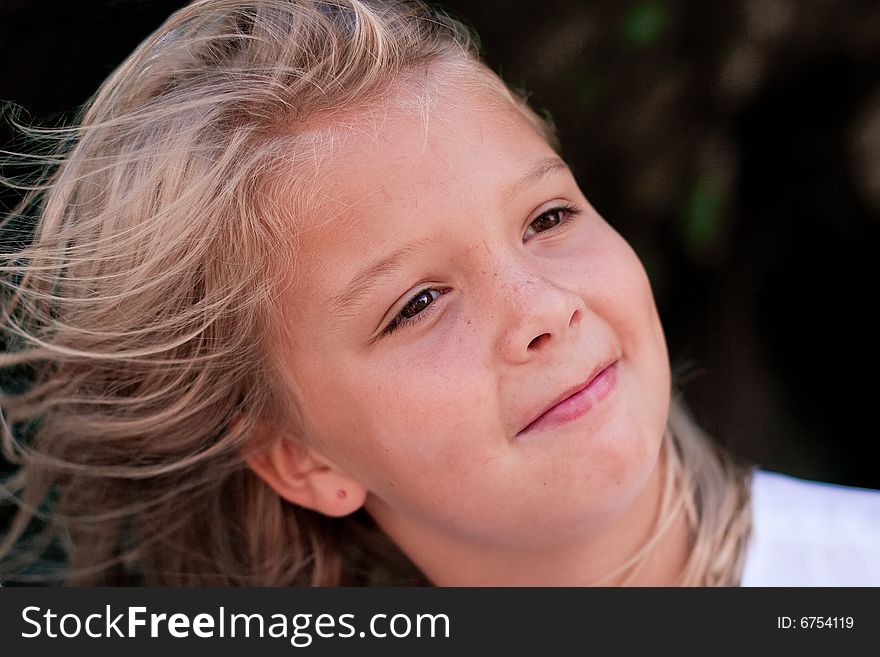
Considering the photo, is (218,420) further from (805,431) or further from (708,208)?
(805,431)

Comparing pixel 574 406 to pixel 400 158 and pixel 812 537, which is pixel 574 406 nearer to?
pixel 400 158

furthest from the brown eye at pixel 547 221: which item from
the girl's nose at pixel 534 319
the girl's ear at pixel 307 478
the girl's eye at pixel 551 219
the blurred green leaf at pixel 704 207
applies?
the blurred green leaf at pixel 704 207

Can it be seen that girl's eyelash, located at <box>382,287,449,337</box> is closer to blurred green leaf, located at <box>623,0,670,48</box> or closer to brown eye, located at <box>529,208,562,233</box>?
brown eye, located at <box>529,208,562,233</box>

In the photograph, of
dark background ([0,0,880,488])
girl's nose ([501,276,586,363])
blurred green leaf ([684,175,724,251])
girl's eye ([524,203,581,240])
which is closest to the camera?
girl's nose ([501,276,586,363])

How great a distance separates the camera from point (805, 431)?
7.22 feet

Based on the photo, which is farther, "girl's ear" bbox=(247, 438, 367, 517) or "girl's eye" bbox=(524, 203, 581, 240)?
"girl's ear" bbox=(247, 438, 367, 517)

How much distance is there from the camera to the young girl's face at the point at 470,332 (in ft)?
4.12

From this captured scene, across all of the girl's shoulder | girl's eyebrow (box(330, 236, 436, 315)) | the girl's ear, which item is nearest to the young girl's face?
girl's eyebrow (box(330, 236, 436, 315))

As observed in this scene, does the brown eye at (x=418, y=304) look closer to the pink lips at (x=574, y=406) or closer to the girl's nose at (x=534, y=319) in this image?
the girl's nose at (x=534, y=319)

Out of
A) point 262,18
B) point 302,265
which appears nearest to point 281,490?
point 302,265

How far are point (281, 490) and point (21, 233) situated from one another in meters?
0.57

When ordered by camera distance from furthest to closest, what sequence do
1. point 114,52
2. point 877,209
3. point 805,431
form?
point 805,431, point 877,209, point 114,52

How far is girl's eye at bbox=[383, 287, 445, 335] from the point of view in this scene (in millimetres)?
1298

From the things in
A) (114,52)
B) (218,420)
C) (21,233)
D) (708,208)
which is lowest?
(708,208)
